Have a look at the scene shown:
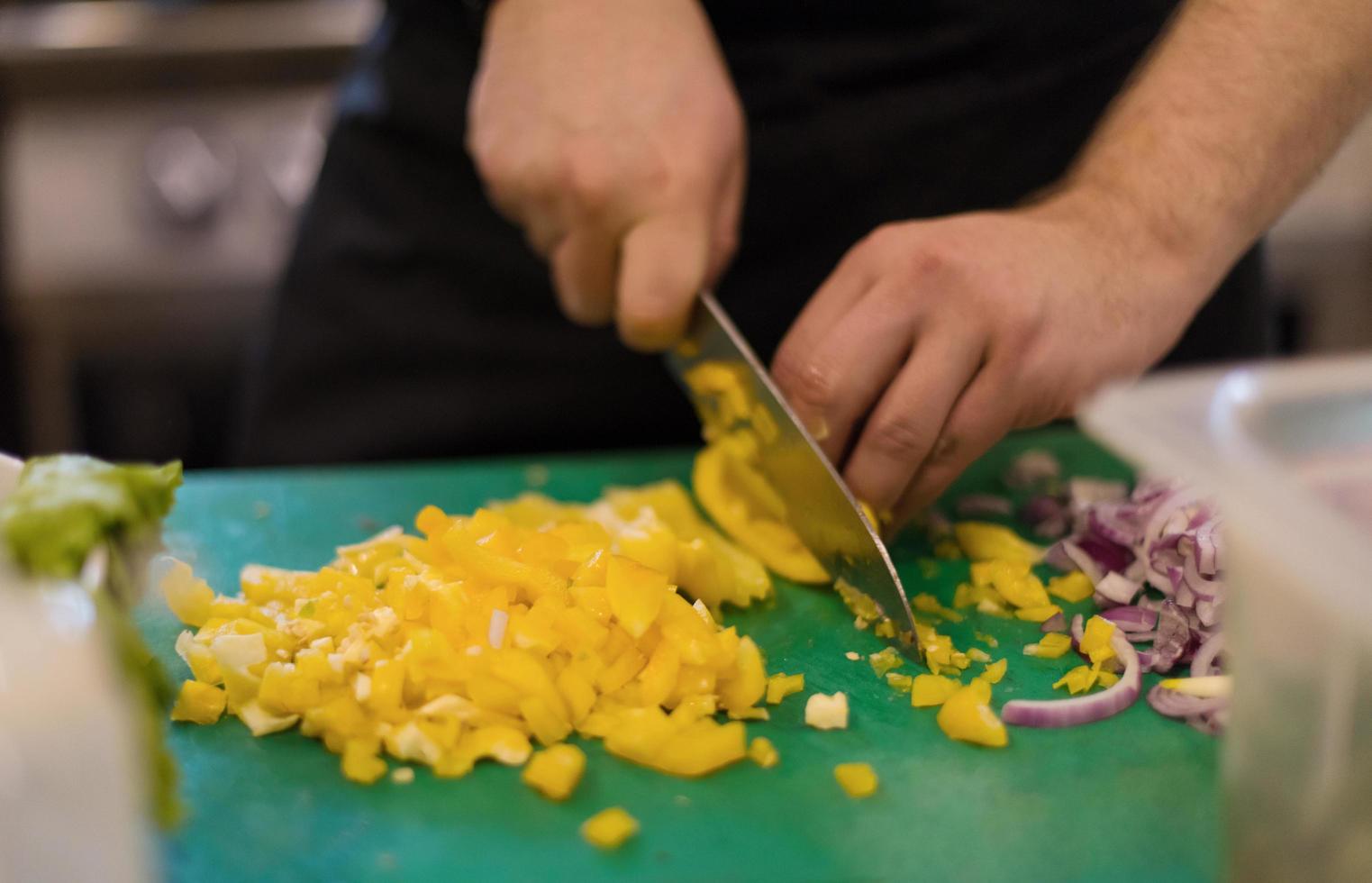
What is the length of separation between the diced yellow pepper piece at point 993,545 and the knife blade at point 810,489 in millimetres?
164

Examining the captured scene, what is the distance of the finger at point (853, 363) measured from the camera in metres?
1.15

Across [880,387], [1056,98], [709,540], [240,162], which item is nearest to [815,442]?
[880,387]

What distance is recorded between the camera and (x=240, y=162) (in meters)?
2.96

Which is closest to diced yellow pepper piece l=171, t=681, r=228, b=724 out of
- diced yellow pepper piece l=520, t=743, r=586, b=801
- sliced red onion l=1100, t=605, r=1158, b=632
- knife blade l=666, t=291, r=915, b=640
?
diced yellow pepper piece l=520, t=743, r=586, b=801

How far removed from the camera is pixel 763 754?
0.95 m

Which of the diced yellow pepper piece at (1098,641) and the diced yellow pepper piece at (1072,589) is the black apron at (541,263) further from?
the diced yellow pepper piece at (1098,641)

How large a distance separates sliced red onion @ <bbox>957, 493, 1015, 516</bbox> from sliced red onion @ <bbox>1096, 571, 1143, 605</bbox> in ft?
0.86

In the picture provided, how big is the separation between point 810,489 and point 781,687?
214mm

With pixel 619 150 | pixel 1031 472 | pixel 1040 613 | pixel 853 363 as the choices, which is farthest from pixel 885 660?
pixel 619 150

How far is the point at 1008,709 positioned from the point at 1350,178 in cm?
241

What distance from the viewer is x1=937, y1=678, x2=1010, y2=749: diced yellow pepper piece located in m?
0.96

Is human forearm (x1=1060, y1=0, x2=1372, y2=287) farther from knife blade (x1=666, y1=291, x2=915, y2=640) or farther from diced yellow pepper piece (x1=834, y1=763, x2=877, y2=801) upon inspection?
diced yellow pepper piece (x1=834, y1=763, x2=877, y2=801)

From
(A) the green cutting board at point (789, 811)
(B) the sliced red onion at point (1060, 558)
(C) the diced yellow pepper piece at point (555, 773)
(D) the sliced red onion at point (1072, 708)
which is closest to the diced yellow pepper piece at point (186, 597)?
(A) the green cutting board at point (789, 811)

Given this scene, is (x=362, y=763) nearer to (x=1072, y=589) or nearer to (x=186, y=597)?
(x=186, y=597)
